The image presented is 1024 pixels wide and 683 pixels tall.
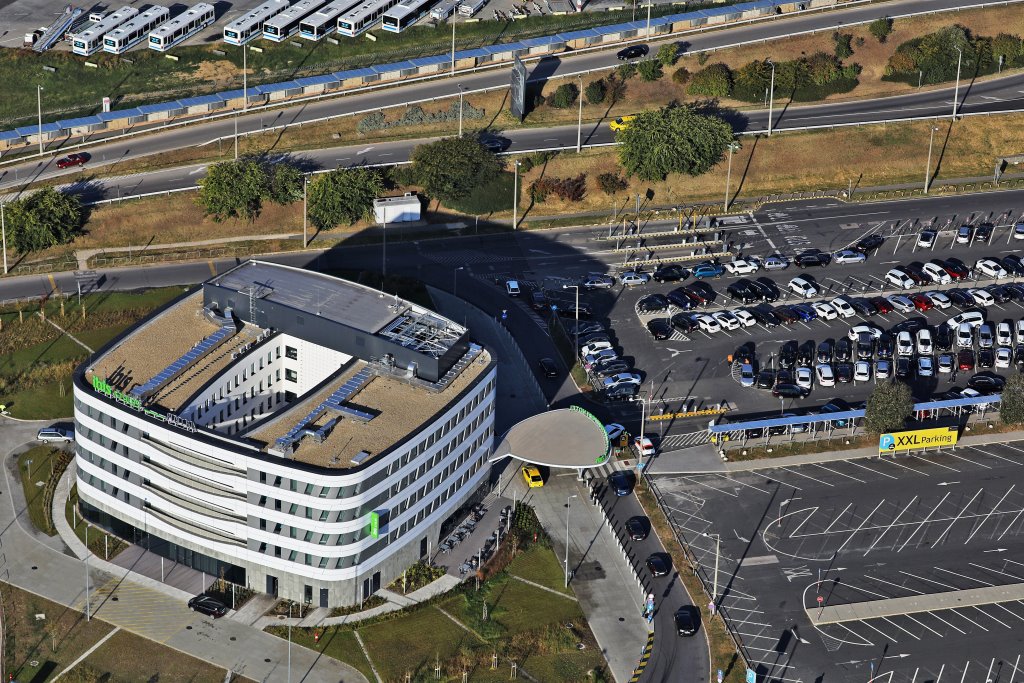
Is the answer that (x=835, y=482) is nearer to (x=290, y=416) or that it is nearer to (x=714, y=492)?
(x=714, y=492)

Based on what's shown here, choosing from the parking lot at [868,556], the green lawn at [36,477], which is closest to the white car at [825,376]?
the parking lot at [868,556]

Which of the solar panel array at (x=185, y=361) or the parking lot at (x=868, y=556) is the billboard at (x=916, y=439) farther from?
the solar panel array at (x=185, y=361)

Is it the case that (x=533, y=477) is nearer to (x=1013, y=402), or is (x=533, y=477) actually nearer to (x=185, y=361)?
(x=185, y=361)

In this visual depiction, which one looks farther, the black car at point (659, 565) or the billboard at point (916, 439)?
the billboard at point (916, 439)

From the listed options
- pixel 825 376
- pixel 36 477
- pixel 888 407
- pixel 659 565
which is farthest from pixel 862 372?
pixel 36 477

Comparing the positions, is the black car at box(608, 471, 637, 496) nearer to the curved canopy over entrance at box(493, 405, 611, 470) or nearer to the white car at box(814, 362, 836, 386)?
the curved canopy over entrance at box(493, 405, 611, 470)

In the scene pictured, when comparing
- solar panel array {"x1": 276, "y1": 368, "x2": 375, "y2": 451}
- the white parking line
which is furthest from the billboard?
solar panel array {"x1": 276, "y1": 368, "x2": 375, "y2": 451}

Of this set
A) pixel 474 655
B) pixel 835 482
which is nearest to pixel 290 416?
pixel 474 655
